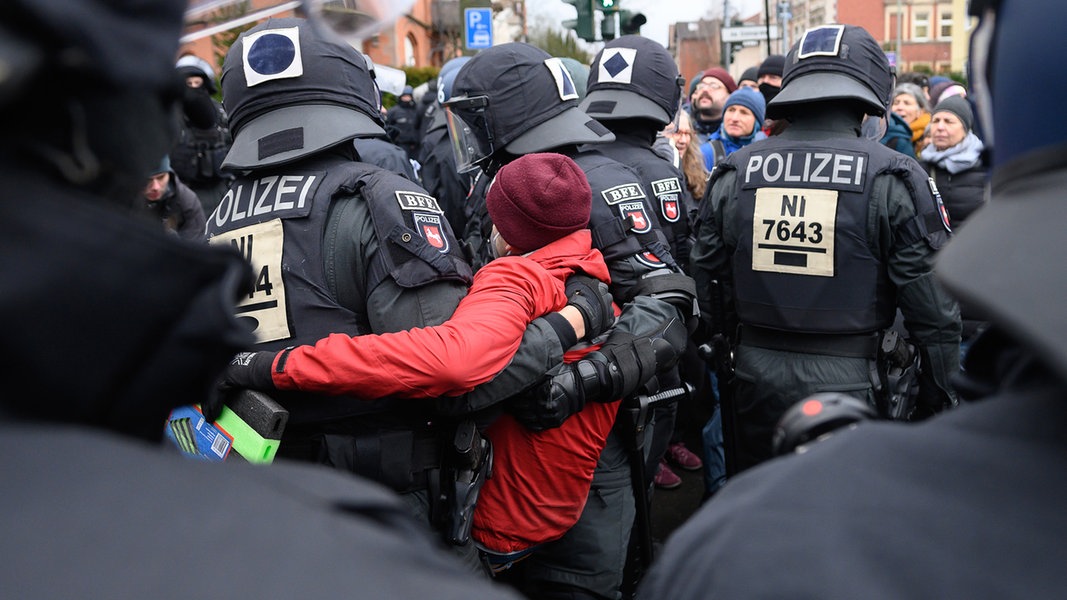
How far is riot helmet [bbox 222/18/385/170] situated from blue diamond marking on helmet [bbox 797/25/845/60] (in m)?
2.05

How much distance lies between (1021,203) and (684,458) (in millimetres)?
4897

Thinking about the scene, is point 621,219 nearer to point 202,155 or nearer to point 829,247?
point 829,247

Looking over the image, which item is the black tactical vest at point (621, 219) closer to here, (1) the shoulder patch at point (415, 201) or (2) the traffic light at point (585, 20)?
(1) the shoulder patch at point (415, 201)

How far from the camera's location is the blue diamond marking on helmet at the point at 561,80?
378 cm

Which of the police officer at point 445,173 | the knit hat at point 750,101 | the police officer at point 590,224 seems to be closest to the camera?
the police officer at point 590,224

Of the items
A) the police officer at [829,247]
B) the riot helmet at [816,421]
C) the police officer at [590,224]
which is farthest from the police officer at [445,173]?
the riot helmet at [816,421]

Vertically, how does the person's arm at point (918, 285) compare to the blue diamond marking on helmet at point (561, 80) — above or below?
below

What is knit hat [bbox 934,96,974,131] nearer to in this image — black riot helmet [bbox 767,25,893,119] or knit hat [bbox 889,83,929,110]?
knit hat [bbox 889,83,929,110]

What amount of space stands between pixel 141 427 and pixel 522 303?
1773 millimetres

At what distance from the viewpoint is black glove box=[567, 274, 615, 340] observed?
2723 mm

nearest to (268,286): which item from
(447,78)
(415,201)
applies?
(415,201)

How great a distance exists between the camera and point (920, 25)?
213ft

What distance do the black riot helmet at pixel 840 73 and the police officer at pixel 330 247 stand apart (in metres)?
1.82

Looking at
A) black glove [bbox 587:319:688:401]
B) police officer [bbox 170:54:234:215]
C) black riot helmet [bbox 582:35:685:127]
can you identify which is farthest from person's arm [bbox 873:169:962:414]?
police officer [bbox 170:54:234:215]
